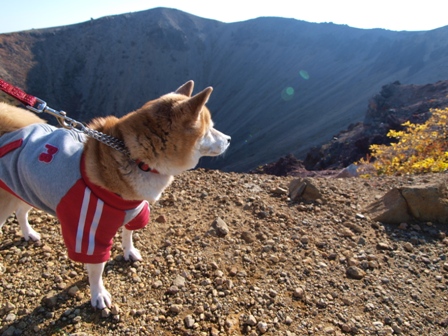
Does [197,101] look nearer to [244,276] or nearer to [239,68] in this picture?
[244,276]

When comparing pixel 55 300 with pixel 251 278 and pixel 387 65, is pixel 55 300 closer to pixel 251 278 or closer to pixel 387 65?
pixel 251 278

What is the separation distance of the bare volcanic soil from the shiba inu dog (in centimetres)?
42

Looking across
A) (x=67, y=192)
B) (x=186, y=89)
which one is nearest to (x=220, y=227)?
(x=186, y=89)

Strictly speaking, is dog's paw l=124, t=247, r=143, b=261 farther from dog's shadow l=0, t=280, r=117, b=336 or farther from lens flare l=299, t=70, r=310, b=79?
lens flare l=299, t=70, r=310, b=79

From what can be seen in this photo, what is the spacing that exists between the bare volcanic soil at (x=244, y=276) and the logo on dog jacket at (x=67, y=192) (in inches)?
27.4

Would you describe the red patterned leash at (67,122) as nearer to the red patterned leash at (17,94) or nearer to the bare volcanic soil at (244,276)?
the red patterned leash at (17,94)

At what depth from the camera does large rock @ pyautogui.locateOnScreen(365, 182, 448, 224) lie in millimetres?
4438

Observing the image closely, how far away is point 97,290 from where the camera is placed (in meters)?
3.01

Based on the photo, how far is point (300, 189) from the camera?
5.09m

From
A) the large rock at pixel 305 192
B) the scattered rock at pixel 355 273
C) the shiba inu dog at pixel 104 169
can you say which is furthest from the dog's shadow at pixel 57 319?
the large rock at pixel 305 192

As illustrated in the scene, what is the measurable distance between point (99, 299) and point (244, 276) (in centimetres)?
156

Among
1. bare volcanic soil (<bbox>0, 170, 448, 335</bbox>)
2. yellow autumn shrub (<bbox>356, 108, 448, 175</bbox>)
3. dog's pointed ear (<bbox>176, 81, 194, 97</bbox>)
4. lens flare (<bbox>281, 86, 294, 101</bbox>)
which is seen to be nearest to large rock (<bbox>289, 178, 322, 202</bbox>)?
bare volcanic soil (<bbox>0, 170, 448, 335</bbox>)

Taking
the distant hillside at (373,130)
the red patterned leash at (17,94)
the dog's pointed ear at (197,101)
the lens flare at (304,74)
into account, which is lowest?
the distant hillside at (373,130)

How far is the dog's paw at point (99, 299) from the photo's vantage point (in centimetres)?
299
